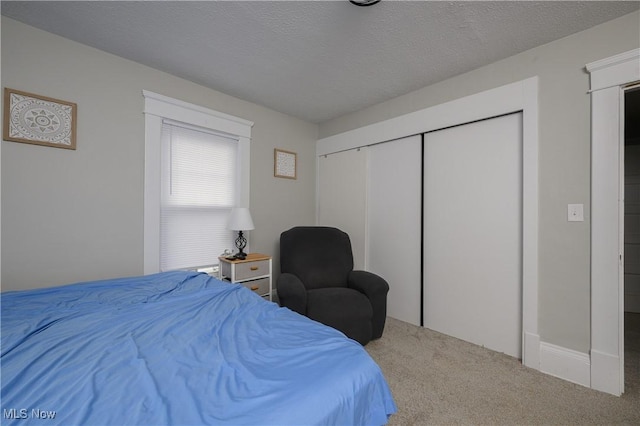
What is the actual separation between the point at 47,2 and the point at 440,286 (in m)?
3.68

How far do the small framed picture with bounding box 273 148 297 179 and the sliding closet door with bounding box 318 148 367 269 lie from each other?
0.43 meters

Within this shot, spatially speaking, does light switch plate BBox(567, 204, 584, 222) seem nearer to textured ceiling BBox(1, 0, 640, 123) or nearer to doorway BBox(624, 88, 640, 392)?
textured ceiling BBox(1, 0, 640, 123)

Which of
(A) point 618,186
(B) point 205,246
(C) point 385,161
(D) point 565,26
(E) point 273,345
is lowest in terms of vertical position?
(E) point 273,345

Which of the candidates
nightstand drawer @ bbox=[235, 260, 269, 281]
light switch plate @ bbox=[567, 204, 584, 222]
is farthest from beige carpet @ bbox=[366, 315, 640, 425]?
nightstand drawer @ bbox=[235, 260, 269, 281]

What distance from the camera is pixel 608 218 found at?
5.59 ft

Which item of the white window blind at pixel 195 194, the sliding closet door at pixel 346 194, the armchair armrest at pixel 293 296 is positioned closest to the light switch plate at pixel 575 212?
the sliding closet door at pixel 346 194

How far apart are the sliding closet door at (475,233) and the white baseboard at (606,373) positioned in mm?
423

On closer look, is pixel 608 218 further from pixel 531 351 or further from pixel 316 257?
pixel 316 257

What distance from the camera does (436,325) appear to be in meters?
2.58

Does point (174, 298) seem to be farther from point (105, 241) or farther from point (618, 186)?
point (618, 186)

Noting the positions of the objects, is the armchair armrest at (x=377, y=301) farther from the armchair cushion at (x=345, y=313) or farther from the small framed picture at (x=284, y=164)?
the small framed picture at (x=284, y=164)

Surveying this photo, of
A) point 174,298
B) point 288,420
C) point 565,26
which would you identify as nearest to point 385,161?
point 565,26

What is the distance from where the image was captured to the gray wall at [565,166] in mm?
1789

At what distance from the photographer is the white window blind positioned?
8.16 ft
